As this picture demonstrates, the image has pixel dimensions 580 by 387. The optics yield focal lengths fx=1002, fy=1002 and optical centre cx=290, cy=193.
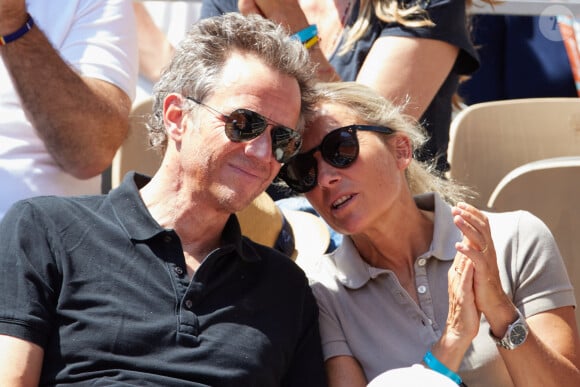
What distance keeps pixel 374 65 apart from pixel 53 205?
3.78 feet

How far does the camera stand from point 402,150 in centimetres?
264

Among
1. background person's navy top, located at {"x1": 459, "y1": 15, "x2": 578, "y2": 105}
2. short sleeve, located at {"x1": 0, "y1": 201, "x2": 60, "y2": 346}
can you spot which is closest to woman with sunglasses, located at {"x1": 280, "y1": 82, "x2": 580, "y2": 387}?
short sleeve, located at {"x1": 0, "y1": 201, "x2": 60, "y2": 346}

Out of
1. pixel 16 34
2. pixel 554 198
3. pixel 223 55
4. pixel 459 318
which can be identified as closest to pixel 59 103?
pixel 16 34

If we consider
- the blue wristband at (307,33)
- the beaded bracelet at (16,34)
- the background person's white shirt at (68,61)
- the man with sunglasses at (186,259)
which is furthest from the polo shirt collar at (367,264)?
the beaded bracelet at (16,34)

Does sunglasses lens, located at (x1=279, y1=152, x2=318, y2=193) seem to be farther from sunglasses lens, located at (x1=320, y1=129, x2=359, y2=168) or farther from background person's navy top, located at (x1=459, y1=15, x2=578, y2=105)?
background person's navy top, located at (x1=459, y1=15, x2=578, y2=105)

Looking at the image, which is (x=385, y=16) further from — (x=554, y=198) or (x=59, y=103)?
(x=59, y=103)

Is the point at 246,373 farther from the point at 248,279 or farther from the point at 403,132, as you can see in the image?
the point at 403,132

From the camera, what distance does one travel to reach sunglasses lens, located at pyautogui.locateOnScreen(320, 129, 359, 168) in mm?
2502

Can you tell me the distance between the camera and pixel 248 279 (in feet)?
8.04

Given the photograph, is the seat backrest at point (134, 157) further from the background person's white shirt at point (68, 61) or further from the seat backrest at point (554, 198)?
the seat backrest at point (554, 198)

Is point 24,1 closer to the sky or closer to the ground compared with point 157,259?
A: closer to the sky

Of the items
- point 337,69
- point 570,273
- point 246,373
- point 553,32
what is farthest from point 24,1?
point 553,32

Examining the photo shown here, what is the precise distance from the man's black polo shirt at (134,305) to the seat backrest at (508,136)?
4.86ft

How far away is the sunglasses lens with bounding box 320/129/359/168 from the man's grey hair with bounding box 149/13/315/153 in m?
0.08
